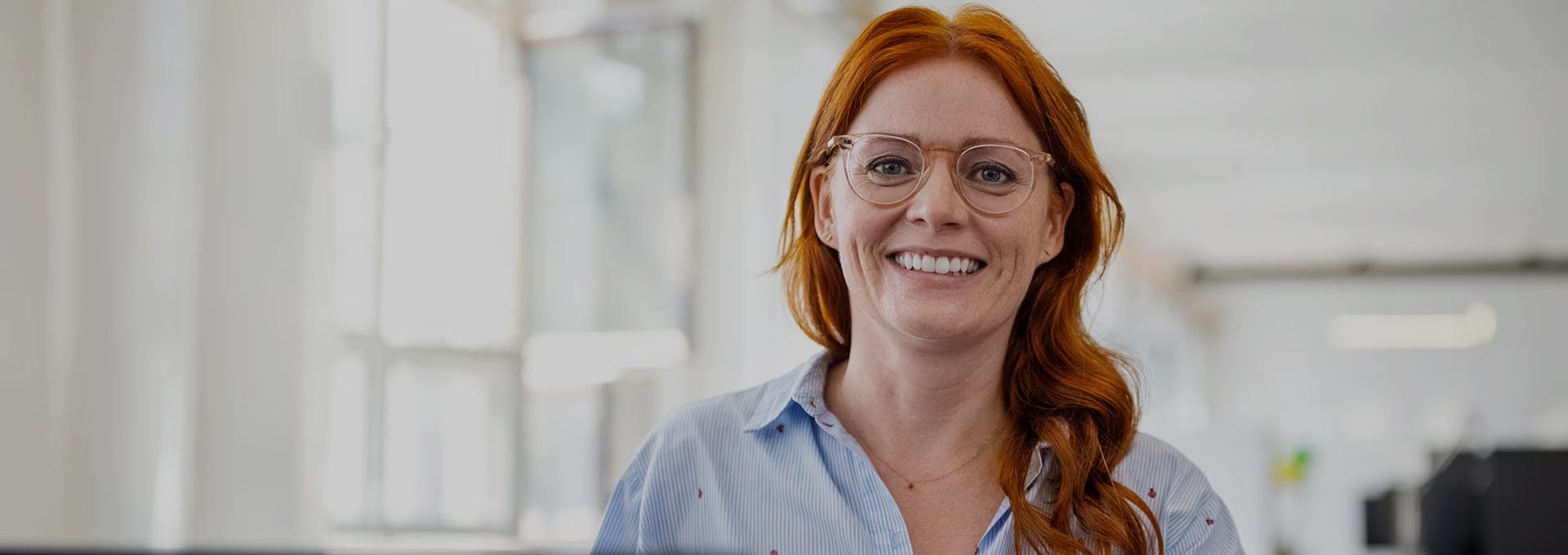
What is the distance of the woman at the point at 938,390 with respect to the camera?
154 centimetres

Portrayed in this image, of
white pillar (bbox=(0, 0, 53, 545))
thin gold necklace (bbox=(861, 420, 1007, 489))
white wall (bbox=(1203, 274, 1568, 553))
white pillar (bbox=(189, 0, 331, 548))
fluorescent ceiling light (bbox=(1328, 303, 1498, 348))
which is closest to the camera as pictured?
thin gold necklace (bbox=(861, 420, 1007, 489))

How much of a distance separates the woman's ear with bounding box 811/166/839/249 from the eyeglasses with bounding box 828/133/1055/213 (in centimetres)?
12

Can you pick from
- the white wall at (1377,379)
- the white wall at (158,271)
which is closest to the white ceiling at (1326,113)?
the white wall at (1377,379)

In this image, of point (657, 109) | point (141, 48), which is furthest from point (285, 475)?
point (657, 109)

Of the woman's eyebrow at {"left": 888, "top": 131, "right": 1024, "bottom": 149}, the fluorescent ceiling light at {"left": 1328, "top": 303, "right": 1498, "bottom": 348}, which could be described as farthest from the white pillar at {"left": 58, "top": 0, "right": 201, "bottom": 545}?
the fluorescent ceiling light at {"left": 1328, "top": 303, "right": 1498, "bottom": 348}

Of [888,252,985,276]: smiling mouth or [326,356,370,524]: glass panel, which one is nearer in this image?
[888,252,985,276]: smiling mouth

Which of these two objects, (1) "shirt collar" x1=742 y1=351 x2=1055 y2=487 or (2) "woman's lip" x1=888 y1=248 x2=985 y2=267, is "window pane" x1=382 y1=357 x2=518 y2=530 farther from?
(2) "woman's lip" x1=888 y1=248 x2=985 y2=267

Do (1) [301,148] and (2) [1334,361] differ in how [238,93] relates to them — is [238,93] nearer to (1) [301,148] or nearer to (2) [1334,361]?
(1) [301,148]

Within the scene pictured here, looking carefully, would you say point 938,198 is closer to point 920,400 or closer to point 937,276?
point 937,276

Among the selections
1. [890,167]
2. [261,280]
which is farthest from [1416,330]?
[890,167]

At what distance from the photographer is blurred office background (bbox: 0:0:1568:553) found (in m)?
2.48

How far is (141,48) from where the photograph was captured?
8.34 feet

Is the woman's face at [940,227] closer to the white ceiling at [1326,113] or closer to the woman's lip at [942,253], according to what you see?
the woman's lip at [942,253]

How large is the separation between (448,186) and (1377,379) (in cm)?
1260
